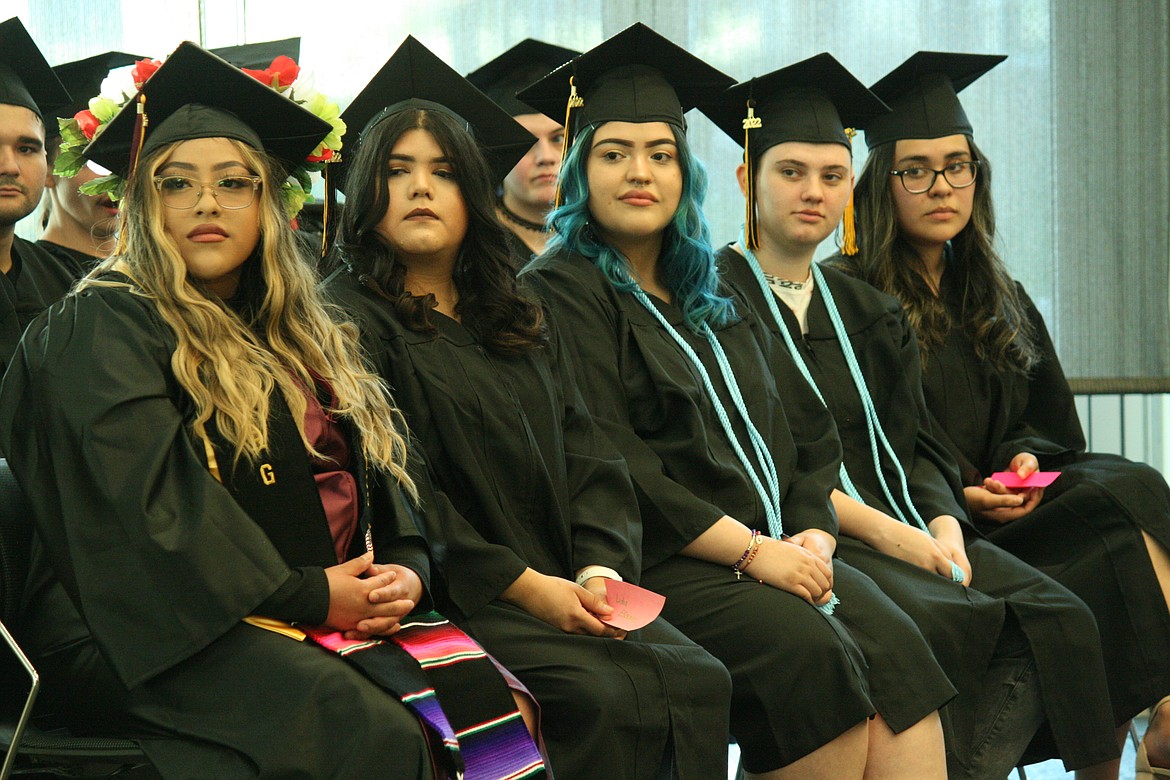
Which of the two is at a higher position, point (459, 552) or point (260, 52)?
point (260, 52)

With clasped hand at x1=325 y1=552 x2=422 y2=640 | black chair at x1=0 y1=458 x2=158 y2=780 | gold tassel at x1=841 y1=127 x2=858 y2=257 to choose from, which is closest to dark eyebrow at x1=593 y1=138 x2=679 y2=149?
gold tassel at x1=841 y1=127 x2=858 y2=257

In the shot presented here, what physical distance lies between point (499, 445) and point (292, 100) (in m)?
0.85

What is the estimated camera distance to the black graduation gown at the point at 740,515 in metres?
2.77

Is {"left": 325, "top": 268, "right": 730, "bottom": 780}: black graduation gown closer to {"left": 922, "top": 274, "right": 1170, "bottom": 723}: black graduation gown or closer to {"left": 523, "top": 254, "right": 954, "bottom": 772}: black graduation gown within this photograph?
{"left": 523, "top": 254, "right": 954, "bottom": 772}: black graduation gown

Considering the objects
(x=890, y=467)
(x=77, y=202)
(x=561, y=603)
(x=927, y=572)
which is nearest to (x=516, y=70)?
(x=77, y=202)

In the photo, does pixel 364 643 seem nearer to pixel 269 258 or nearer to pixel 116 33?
pixel 269 258

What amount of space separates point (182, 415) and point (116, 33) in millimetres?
2743

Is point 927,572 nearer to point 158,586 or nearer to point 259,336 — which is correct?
point 259,336

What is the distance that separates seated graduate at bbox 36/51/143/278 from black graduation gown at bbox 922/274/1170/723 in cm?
251

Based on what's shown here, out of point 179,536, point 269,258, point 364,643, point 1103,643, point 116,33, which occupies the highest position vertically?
point 116,33

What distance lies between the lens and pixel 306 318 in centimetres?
270

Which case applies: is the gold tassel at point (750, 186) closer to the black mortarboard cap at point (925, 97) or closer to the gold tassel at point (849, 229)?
the gold tassel at point (849, 229)

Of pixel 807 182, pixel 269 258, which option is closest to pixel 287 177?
pixel 269 258

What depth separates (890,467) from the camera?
3650mm
